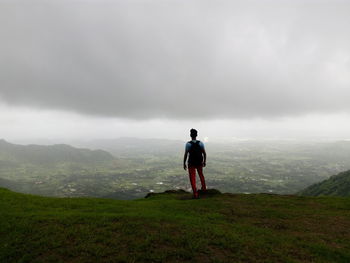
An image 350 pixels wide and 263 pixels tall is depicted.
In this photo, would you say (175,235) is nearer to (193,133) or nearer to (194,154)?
(194,154)

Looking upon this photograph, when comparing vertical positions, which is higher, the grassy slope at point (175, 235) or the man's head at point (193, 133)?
the man's head at point (193, 133)

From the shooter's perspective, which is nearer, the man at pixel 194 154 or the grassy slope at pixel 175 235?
the grassy slope at pixel 175 235

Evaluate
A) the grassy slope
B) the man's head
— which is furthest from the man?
the grassy slope

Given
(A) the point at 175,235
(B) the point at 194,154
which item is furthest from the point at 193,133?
(A) the point at 175,235

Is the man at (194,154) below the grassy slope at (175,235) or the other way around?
the other way around

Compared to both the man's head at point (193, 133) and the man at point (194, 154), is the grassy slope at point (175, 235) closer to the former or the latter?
the man at point (194, 154)

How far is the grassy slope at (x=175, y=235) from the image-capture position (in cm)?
730

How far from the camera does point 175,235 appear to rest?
871cm

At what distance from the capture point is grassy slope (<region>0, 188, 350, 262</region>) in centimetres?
730

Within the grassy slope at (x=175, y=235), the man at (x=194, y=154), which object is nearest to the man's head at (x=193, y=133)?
the man at (x=194, y=154)

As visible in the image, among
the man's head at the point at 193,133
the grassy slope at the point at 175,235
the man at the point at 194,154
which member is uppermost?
the man's head at the point at 193,133

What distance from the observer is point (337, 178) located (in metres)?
162

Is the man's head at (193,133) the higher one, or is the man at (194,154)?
the man's head at (193,133)

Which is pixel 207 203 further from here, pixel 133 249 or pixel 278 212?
pixel 133 249
